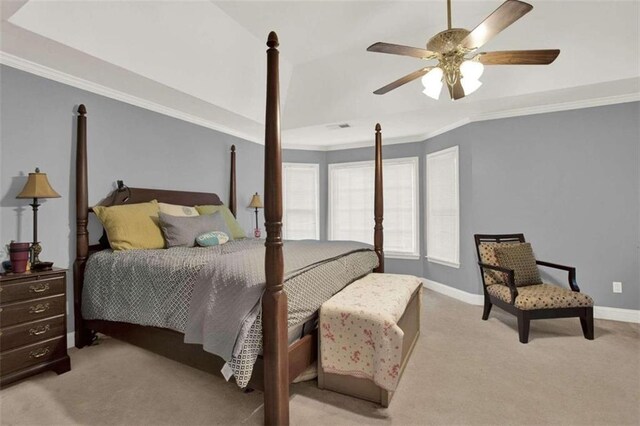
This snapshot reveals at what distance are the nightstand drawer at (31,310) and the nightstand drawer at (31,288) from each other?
4 centimetres

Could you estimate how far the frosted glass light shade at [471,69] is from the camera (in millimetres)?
2133

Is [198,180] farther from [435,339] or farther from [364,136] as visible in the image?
[435,339]

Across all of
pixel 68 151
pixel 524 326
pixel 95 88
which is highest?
pixel 95 88

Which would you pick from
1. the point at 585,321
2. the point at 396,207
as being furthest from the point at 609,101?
the point at 396,207

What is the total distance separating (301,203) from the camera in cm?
606

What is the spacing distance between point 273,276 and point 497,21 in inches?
72.9

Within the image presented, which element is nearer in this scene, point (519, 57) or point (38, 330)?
point (519, 57)

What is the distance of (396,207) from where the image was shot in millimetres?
5516

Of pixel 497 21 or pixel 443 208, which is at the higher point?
pixel 497 21

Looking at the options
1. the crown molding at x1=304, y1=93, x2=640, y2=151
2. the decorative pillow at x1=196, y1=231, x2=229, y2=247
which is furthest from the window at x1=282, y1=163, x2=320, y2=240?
the decorative pillow at x1=196, y1=231, x2=229, y2=247

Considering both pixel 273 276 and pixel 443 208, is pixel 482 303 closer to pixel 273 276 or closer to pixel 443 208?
pixel 443 208

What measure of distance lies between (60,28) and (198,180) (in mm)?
2124

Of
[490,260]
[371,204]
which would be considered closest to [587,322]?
[490,260]

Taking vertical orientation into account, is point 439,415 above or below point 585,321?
below
